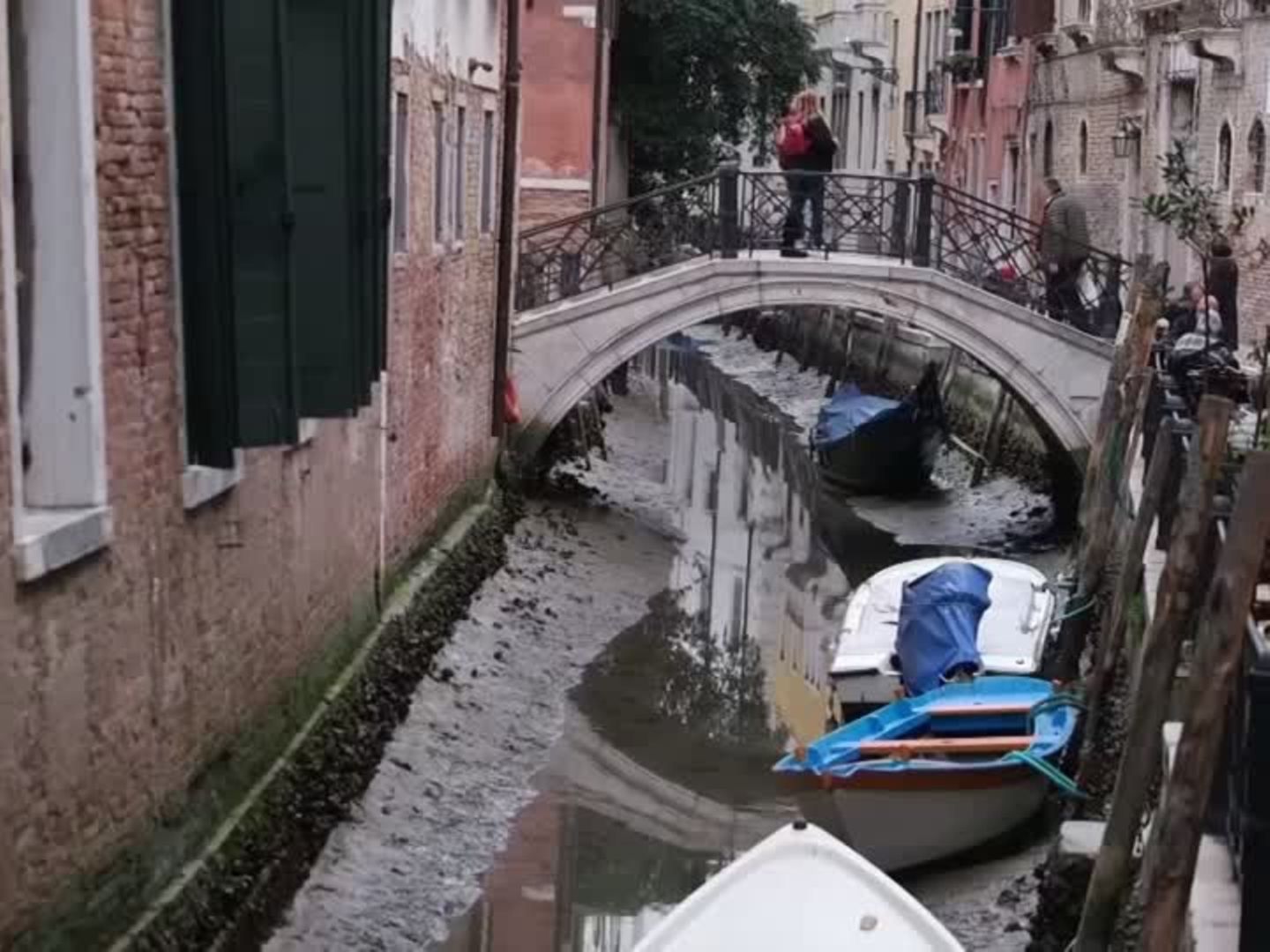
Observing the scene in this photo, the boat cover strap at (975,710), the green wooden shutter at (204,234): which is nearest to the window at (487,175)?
the boat cover strap at (975,710)

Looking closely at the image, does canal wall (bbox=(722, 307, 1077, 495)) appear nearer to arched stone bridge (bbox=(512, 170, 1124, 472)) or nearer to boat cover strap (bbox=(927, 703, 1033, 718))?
arched stone bridge (bbox=(512, 170, 1124, 472))

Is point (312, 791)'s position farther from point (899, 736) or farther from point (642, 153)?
point (642, 153)

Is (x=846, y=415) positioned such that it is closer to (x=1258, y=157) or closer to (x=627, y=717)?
(x=1258, y=157)

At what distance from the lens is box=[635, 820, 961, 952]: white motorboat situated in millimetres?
6570

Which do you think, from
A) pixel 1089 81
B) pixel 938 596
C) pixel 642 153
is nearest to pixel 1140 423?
pixel 938 596

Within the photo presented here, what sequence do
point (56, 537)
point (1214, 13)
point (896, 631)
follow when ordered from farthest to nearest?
1. point (1214, 13)
2. point (896, 631)
3. point (56, 537)

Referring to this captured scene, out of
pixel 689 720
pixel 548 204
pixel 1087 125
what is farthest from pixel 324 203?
pixel 1087 125

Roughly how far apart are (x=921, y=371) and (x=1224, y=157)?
7.63 metres

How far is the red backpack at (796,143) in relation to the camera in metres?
19.0

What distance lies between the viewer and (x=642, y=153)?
95.2ft

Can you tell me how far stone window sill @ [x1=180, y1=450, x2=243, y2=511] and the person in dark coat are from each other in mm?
7560

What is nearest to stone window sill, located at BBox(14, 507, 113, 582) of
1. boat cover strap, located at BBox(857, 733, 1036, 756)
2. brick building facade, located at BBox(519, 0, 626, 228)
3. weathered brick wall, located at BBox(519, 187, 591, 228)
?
boat cover strap, located at BBox(857, 733, 1036, 756)

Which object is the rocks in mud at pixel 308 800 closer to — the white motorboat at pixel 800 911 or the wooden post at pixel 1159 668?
the white motorboat at pixel 800 911

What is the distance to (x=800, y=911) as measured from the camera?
22.0 feet
